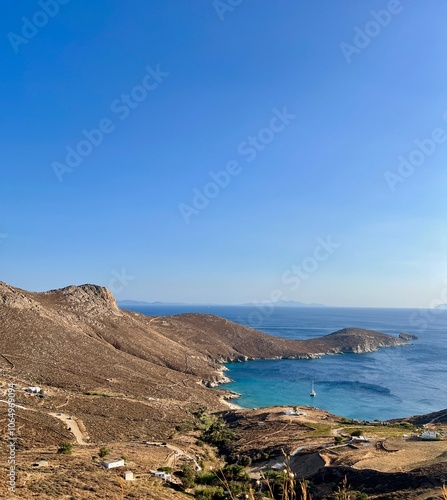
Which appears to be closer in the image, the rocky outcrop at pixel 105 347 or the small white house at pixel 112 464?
the small white house at pixel 112 464

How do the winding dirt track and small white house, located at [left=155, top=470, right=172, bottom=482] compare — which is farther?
the winding dirt track

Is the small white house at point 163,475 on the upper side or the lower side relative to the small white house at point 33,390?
lower

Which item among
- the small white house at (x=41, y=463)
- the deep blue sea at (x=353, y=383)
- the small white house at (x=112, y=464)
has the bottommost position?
the deep blue sea at (x=353, y=383)

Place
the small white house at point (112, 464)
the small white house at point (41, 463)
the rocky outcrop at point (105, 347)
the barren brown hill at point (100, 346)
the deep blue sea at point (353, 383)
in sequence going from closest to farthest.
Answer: the small white house at point (41, 463) < the small white house at point (112, 464) < the barren brown hill at point (100, 346) < the rocky outcrop at point (105, 347) < the deep blue sea at point (353, 383)

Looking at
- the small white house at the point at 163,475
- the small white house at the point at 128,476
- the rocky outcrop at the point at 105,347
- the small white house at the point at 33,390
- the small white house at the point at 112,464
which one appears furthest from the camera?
the rocky outcrop at the point at 105,347

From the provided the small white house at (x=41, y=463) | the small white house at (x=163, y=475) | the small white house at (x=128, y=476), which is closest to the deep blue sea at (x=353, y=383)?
the small white house at (x=163, y=475)

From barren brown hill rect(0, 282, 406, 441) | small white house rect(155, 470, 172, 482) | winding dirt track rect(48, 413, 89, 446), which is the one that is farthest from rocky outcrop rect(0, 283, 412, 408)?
small white house rect(155, 470, 172, 482)

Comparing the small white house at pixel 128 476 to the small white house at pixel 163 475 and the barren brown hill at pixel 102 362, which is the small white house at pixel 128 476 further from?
the barren brown hill at pixel 102 362

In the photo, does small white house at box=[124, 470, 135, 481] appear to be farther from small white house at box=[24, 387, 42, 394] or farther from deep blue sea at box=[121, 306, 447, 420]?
deep blue sea at box=[121, 306, 447, 420]

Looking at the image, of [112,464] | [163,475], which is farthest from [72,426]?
[163,475]

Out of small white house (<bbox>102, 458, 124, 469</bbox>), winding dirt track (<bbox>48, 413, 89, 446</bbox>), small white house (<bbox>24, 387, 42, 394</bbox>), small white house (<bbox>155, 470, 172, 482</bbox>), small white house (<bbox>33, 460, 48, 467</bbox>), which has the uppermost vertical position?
small white house (<bbox>33, 460, 48, 467</bbox>)

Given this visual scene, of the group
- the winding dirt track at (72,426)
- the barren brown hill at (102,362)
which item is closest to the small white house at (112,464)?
the winding dirt track at (72,426)

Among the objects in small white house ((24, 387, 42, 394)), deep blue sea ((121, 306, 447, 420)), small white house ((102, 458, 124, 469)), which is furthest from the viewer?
deep blue sea ((121, 306, 447, 420))
